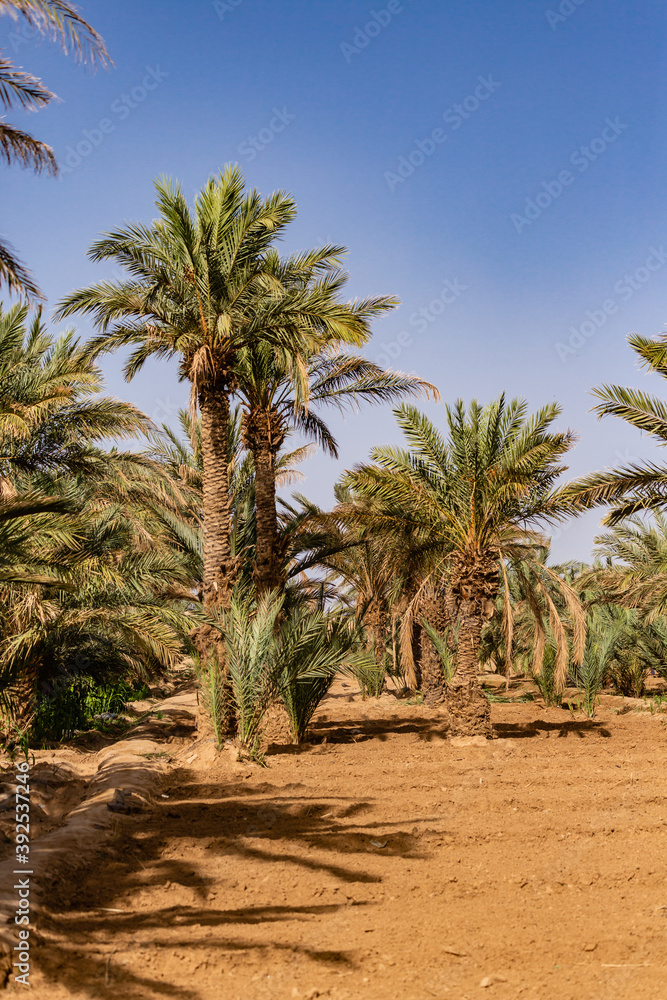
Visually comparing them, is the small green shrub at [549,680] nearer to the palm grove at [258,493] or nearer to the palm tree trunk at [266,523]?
the palm grove at [258,493]

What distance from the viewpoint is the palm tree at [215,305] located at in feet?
35.5

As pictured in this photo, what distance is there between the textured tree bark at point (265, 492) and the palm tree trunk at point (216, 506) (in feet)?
4.87

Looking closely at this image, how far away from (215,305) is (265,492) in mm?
3443

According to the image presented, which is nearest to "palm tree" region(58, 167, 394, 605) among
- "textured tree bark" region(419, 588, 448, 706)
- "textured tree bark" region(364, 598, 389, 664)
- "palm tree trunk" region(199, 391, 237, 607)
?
"palm tree trunk" region(199, 391, 237, 607)

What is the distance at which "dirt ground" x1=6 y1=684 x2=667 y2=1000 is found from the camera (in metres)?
3.67

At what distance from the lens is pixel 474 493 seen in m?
11.6

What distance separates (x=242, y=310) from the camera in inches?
444

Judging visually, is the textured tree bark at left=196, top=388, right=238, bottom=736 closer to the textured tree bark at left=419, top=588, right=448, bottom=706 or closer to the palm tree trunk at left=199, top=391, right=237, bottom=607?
the palm tree trunk at left=199, top=391, right=237, bottom=607

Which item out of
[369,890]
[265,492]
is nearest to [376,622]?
[265,492]

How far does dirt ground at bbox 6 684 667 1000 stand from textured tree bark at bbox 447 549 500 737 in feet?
7.42

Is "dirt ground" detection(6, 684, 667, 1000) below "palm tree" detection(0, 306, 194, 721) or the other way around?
below

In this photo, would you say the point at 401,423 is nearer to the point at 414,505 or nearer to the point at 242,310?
the point at 414,505

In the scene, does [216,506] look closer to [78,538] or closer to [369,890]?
[78,538]

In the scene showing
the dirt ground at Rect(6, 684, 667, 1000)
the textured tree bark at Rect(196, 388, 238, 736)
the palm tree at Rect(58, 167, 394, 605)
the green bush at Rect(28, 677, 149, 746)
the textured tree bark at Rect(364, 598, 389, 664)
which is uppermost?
the palm tree at Rect(58, 167, 394, 605)
